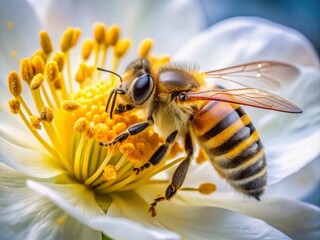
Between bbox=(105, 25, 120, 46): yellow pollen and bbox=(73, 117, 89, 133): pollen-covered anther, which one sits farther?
bbox=(105, 25, 120, 46): yellow pollen

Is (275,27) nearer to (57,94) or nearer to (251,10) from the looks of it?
(57,94)

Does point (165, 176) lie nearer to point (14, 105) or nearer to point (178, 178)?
point (178, 178)

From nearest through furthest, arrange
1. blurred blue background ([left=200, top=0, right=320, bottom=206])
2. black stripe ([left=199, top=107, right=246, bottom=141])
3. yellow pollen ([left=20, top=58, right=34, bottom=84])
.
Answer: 1. black stripe ([left=199, top=107, right=246, bottom=141])
2. yellow pollen ([left=20, top=58, right=34, bottom=84])
3. blurred blue background ([left=200, top=0, right=320, bottom=206])

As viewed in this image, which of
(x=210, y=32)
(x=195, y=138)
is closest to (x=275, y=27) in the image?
(x=210, y=32)

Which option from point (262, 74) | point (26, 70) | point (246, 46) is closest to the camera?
point (26, 70)

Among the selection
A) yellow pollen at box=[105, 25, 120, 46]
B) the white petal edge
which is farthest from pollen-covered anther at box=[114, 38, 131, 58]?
the white petal edge

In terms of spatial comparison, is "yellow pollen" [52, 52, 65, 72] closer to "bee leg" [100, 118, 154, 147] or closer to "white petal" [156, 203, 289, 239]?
"bee leg" [100, 118, 154, 147]

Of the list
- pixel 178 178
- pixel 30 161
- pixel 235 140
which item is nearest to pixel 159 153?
pixel 178 178
